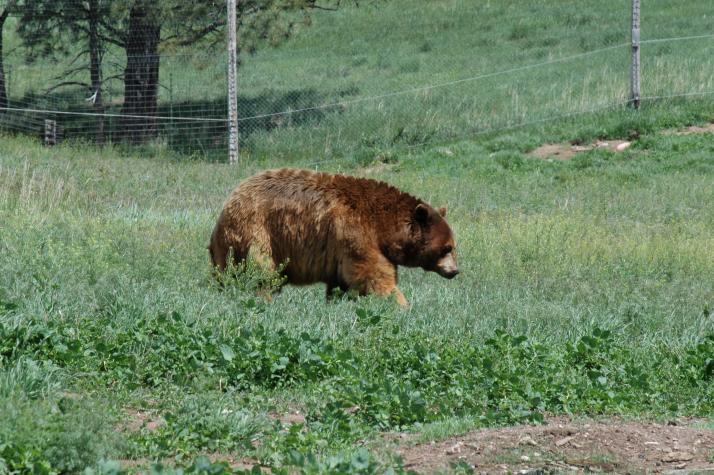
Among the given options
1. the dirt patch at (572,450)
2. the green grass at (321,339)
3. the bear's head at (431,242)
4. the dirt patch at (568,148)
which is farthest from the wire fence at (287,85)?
the dirt patch at (572,450)

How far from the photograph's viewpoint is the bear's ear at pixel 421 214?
9.93m

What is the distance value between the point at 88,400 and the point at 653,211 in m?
10.6

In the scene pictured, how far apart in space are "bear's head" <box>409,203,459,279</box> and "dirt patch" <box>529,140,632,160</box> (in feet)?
29.9

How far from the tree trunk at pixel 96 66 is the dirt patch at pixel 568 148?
898 cm

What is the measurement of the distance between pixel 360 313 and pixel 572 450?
106 inches

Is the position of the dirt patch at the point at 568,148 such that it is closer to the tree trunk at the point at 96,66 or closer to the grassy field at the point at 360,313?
the grassy field at the point at 360,313

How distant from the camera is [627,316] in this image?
963cm

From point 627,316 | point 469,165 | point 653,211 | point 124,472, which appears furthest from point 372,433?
point 469,165

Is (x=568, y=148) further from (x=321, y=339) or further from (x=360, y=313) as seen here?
(x=321, y=339)

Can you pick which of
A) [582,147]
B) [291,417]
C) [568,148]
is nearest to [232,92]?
[568,148]

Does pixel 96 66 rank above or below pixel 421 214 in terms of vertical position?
above

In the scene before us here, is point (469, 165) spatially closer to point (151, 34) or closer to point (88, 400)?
point (151, 34)

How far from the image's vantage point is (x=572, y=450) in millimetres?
6059

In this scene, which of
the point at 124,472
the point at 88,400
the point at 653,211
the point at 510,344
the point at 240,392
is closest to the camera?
the point at 124,472
